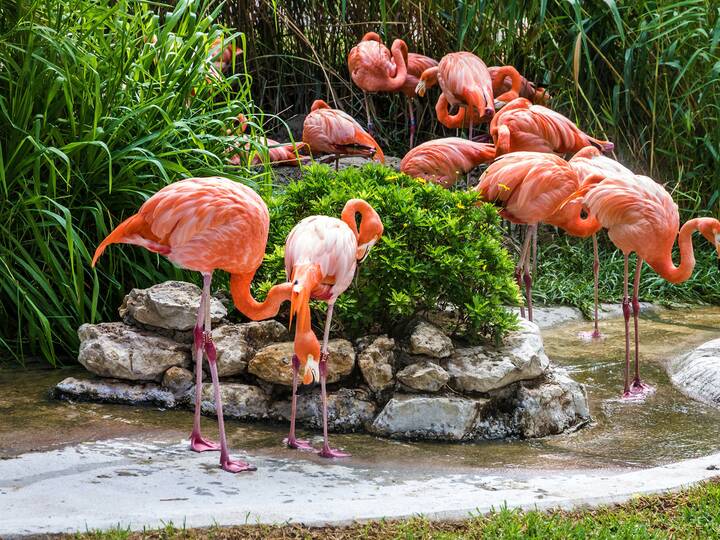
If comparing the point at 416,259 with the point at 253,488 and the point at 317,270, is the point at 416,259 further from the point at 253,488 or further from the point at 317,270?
the point at 253,488

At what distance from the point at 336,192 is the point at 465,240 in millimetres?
692

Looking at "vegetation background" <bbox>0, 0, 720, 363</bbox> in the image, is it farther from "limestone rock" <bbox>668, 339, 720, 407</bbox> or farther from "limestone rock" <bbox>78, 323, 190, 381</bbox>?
"limestone rock" <bbox>668, 339, 720, 407</bbox>

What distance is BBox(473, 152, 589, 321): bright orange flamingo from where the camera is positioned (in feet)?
19.0

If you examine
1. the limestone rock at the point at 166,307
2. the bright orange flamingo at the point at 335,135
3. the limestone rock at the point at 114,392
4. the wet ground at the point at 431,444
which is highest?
the bright orange flamingo at the point at 335,135

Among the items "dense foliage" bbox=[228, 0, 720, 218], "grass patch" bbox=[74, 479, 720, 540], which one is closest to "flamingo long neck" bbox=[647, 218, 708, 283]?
"grass patch" bbox=[74, 479, 720, 540]

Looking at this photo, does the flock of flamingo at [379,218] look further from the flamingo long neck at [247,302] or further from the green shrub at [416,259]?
the green shrub at [416,259]

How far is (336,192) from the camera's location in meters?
4.95

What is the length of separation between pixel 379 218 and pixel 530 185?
64.4 inches

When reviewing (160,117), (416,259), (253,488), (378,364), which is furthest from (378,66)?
(253,488)

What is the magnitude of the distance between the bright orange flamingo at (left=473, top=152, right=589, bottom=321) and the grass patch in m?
2.48

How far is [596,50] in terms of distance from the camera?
27.1 feet

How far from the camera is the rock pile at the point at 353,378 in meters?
4.43

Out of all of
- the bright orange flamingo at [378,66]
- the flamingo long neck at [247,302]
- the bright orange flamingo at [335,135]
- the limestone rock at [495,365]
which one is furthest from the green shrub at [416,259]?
the bright orange flamingo at [378,66]

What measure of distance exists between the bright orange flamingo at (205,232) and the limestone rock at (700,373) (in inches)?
94.1
